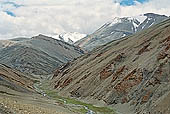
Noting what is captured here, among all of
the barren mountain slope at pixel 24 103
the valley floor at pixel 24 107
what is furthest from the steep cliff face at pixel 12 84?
the valley floor at pixel 24 107

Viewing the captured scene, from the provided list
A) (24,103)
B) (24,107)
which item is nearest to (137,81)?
(24,103)

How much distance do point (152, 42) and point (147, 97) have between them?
33169 millimetres

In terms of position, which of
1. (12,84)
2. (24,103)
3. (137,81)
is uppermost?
(12,84)

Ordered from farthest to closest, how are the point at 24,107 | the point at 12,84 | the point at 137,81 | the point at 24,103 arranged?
1. the point at 12,84
2. the point at 137,81
3. the point at 24,103
4. the point at 24,107

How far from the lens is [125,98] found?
217 ft

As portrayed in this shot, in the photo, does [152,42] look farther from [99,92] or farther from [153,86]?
[153,86]

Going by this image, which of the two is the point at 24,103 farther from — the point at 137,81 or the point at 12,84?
the point at 12,84

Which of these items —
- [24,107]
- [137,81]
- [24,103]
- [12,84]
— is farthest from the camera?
[12,84]

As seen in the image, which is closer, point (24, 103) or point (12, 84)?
point (24, 103)

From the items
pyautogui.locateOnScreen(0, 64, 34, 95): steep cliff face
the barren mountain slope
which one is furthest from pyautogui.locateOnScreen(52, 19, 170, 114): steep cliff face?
pyautogui.locateOnScreen(0, 64, 34, 95): steep cliff face

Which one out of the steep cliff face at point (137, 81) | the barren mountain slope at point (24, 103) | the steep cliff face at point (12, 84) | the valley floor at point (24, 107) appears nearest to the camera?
the valley floor at point (24, 107)

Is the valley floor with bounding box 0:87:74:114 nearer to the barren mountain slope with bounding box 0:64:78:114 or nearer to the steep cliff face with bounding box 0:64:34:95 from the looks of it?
the barren mountain slope with bounding box 0:64:78:114

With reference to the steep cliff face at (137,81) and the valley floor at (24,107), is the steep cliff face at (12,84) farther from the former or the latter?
the steep cliff face at (137,81)

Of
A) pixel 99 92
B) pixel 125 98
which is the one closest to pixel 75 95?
pixel 99 92
